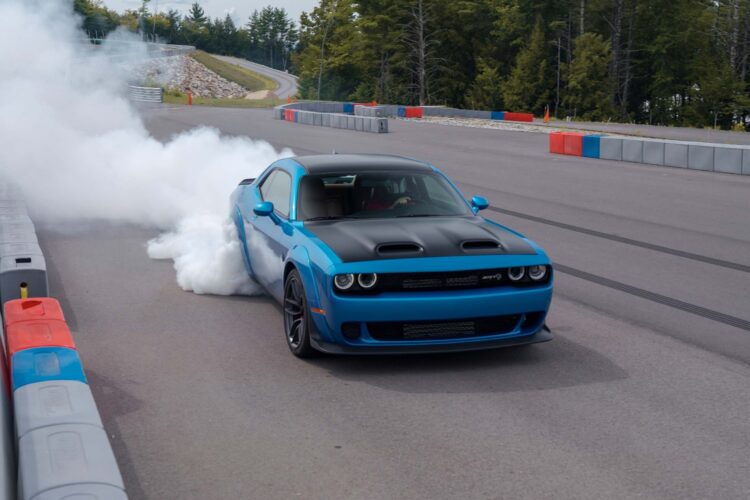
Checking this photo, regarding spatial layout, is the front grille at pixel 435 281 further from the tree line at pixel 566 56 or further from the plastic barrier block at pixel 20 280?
the tree line at pixel 566 56

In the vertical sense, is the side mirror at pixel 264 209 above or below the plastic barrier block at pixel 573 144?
below

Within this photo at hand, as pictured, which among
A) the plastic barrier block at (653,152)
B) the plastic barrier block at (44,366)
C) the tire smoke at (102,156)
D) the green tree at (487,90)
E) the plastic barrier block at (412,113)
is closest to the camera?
the plastic barrier block at (44,366)

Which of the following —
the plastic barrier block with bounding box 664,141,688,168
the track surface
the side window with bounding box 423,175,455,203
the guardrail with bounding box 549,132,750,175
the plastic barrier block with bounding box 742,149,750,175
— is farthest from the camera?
the plastic barrier block with bounding box 664,141,688,168

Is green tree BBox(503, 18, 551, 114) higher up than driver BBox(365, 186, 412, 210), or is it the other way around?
green tree BBox(503, 18, 551, 114)

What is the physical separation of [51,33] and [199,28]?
180250mm

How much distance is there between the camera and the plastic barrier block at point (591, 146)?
89.0 feet

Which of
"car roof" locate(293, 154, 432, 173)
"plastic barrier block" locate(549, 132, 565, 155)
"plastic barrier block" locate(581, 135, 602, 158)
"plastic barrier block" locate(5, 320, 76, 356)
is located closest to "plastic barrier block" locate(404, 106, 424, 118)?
"plastic barrier block" locate(549, 132, 565, 155)

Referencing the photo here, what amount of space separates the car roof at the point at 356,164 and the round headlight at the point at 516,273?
5.89ft

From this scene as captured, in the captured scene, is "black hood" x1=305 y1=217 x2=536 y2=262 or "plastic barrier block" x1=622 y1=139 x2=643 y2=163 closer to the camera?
"black hood" x1=305 y1=217 x2=536 y2=262

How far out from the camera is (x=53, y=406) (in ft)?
15.9

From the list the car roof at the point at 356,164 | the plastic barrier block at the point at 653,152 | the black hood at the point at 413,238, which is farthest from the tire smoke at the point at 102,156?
the plastic barrier block at the point at 653,152

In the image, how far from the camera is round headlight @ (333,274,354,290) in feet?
21.2

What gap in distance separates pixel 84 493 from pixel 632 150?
23.6m

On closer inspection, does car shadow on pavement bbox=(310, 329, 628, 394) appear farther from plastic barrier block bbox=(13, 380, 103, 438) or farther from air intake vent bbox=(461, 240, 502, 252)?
plastic barrier block bbox=(13, 380, 103, 438)
